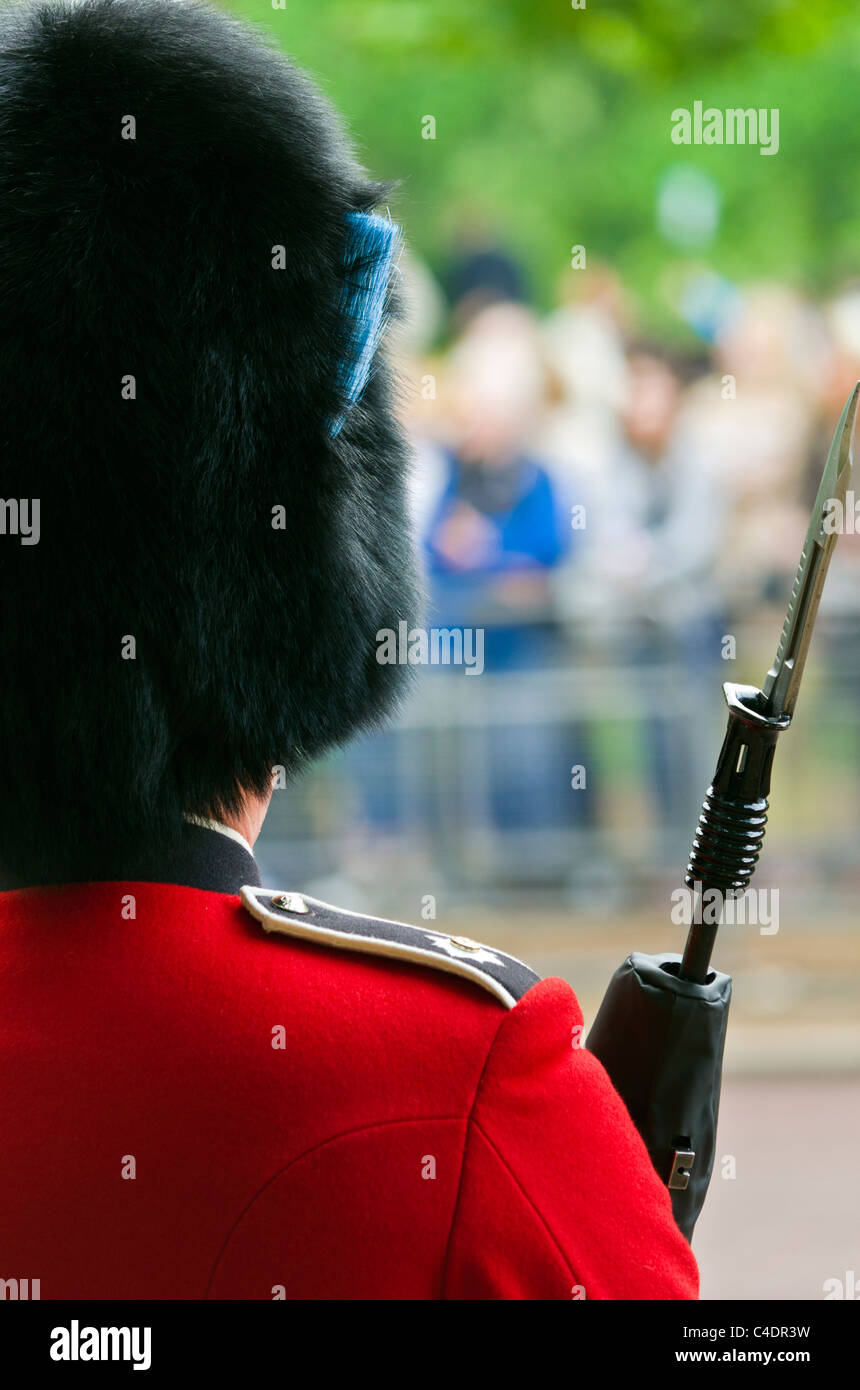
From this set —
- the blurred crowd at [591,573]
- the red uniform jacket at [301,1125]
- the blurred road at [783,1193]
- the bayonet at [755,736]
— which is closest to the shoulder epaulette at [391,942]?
the red uniform jacket at [301,1125]

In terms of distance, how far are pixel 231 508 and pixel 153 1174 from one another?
20.4 inches

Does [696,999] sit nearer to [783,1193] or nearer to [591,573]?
[783,1193]

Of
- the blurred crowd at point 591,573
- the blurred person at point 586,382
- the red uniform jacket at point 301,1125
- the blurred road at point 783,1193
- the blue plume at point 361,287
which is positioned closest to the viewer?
the red uniform jacket at point 301,1125

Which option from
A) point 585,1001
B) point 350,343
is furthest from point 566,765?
point 350,343

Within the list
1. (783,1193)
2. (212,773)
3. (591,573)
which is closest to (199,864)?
(212,773)

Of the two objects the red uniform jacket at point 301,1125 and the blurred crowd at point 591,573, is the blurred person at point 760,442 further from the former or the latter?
the red uniform jacket at point 301,1125

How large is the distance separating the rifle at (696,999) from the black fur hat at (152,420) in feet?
1.20

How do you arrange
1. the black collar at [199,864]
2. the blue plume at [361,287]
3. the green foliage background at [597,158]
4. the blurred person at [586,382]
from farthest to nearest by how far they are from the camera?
1. the green foliage background at [597,158]
2. the blurred person at [586,382]
3. the blue plume at [361,287]
4. the black collar at [199,864]

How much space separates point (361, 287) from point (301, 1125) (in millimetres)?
679

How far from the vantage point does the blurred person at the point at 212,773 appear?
1.37 metres

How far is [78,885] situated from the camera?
4.91 feet

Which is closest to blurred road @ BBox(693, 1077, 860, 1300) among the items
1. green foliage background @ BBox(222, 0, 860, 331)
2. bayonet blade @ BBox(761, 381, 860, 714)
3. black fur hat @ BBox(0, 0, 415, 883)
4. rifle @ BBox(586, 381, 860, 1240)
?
rifle @ BBox(586, 381, 860, 1240)

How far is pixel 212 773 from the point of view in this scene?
5.10 feet

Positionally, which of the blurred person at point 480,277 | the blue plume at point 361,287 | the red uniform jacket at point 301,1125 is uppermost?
the blurred person at point 480,277
